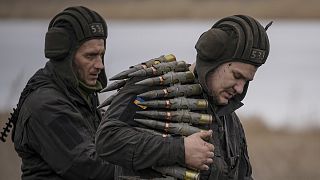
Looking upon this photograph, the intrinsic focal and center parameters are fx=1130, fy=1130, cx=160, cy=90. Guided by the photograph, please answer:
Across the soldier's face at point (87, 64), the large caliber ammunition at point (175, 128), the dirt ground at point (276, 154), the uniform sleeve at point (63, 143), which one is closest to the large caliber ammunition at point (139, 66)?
the large caliber ammunition at point (175, 128)

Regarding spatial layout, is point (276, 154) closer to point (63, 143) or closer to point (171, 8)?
point (63, 143)

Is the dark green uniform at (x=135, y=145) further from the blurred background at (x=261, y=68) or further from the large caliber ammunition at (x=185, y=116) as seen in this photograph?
the blurred background at (x=261, y=68)

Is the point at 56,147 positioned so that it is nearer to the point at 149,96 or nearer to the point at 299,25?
the point at 149,96

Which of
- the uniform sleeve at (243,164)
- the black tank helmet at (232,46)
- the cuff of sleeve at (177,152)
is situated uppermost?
the black tank helmet at (232,46)

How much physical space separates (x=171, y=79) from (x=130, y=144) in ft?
1.56

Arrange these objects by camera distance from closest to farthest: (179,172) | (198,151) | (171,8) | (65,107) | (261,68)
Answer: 1. (198,151)
2. (179,172)
3. (65,107)
4. (261,68)
5. (171,8)

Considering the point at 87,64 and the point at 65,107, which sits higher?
the point at 87,64

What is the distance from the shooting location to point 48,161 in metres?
7.05

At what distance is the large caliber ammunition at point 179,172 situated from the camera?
6062 millimetres

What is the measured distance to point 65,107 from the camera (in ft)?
23.7

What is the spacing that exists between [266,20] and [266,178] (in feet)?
37.0

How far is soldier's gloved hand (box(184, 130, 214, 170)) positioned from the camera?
5.96 meters

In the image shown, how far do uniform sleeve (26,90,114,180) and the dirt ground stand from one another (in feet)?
13.9

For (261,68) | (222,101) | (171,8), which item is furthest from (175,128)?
(171,8)
